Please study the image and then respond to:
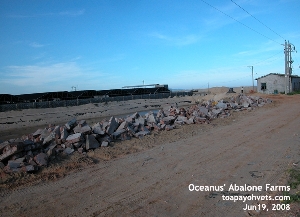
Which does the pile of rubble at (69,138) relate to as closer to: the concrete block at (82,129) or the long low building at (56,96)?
the concrete block at (82,129)

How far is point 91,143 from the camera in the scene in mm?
7895

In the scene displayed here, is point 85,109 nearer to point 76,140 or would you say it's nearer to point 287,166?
point 76,140

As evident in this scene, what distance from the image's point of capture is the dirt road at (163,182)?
4.20 m

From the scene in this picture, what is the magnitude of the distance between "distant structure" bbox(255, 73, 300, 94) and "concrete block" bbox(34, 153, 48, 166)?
139 ft

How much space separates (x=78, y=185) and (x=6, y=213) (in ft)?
4.66

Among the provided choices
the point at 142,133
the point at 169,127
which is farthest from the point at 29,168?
the point at 169,127

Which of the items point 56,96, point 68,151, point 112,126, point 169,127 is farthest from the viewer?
point 56,96

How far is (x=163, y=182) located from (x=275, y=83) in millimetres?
43125

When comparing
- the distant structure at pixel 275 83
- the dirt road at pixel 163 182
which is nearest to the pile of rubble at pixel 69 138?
the dirt road at pixel 163 182

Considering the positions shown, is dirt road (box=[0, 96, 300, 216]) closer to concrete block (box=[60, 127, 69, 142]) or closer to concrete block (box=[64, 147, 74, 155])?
concrete block (box=[64, 147, 74, 155])

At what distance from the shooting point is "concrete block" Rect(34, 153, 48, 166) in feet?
21.1

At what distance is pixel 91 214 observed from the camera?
4.05 metres

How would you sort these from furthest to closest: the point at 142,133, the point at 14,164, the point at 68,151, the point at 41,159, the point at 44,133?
1. the point at 142,133
2. the point at 44,133
3. the point at 68,151
4. the point at 41,159
5. the point at 14,164

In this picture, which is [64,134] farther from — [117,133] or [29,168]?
[29,168]
